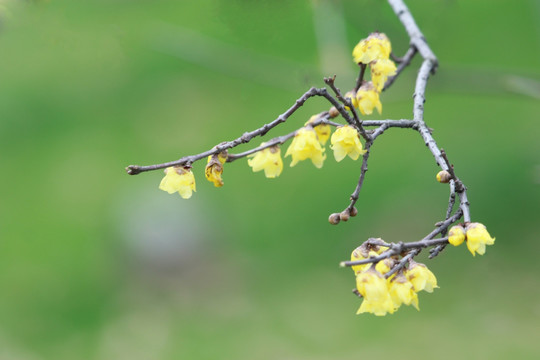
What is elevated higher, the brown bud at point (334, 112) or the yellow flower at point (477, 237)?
the brown bud at point (334, 112)

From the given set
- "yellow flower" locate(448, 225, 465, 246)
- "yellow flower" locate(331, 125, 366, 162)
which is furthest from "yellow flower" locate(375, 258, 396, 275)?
"yellow flower" locate(331, 125, 366, 162)

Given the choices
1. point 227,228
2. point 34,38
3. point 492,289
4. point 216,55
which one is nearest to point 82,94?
point 34,38

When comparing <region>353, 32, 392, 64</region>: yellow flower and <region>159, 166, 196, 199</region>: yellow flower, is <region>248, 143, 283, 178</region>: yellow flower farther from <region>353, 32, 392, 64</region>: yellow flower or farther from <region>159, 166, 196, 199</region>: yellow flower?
<region>353, 32, 392, 64</region>: yellow flower

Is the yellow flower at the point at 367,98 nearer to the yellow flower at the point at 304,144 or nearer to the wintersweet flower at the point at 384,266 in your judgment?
the yellow flower at the point at 304,144

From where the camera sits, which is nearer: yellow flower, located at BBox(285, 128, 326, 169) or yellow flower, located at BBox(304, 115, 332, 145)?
yellow flower, located at BBox(285, 128, 326, 169)

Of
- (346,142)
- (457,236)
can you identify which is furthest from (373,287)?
(346,142)

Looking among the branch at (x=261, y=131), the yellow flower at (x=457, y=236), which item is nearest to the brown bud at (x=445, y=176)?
the yellow flower at (x=457, y=236)
